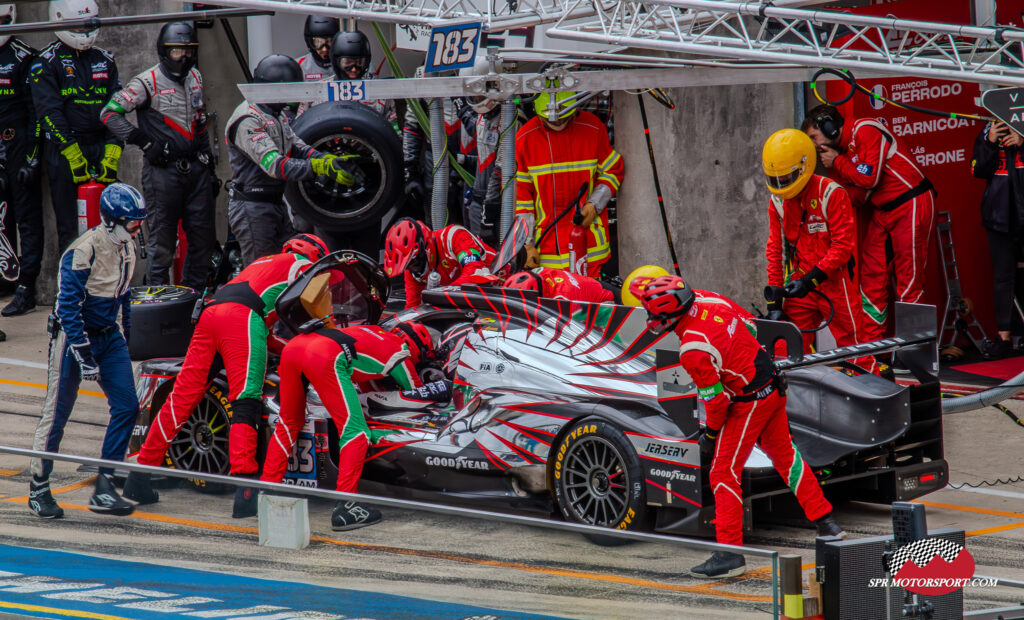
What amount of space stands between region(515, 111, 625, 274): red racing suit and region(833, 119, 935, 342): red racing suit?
6.30ft

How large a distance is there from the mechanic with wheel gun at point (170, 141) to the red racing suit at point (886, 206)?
5.91 meters

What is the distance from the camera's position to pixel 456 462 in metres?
7.74

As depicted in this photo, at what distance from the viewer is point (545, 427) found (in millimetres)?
7469

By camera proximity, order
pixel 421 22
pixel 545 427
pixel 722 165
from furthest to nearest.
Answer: pixel 722 165 → pixel 421 22 → pixel 545 427

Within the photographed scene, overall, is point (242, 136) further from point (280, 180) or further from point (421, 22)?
point (421, 22)

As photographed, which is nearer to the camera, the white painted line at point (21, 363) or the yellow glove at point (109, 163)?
the white painted line at point (21, 363)

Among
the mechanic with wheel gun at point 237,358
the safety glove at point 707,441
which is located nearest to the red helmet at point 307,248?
the mechanic with wheel gun at point 237,358

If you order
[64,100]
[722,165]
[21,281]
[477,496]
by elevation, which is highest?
[64,100]

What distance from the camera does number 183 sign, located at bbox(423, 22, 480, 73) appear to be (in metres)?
9.72

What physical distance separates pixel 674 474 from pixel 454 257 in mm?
3201

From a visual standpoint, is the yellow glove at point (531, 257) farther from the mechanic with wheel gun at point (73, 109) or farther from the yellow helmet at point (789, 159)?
the mechanic with wheel gun at point (73, 109)

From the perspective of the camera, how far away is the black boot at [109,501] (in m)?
4.98

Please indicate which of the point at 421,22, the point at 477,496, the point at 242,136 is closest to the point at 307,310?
the point at 477,496

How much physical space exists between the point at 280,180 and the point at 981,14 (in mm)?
5829
